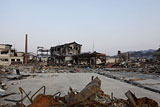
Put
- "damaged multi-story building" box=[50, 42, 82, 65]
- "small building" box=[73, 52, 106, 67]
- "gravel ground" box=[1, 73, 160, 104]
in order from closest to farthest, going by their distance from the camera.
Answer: "gravel ground" box=[1, 73, 160, 104], "small building" box=[73, 52, 106, 67], "damaged multi-story building" box=[50, 42, 82, 65]

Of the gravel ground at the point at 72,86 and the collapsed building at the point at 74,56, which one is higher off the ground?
the collapsed building at the point at 74,56

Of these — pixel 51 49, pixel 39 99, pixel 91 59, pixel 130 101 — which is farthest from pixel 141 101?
pixel 51 49

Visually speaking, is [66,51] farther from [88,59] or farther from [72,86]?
[72,86]

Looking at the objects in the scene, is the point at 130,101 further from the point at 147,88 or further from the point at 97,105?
the point at 147,88

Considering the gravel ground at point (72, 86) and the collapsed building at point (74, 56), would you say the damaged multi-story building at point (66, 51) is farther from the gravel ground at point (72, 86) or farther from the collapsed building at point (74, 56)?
the gravel ground at point (72, 86)

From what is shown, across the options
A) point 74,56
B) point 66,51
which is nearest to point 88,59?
point 74,56

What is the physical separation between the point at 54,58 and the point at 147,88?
35.8 m

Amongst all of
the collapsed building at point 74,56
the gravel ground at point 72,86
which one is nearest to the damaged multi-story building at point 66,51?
the collapsed building at point 74,56

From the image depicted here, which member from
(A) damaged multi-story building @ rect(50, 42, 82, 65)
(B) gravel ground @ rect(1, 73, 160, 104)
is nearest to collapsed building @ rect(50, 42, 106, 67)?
(A) damaged multi-story building @ rect(50, 42, 82, 65)

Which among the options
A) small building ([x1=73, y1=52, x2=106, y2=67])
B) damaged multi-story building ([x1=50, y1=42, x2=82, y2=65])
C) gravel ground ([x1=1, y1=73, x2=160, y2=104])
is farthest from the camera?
damaged multi-story building ([x1=50, y1=42, x2=82, y2=65])

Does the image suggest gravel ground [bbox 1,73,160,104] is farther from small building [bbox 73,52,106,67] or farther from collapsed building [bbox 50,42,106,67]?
small building [bbox 73,52,106,67]

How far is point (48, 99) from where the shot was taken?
3002 millimetres

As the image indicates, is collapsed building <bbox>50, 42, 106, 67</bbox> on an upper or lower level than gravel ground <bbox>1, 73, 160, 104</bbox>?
upper

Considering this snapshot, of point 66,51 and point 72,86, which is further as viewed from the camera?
point 66,51
